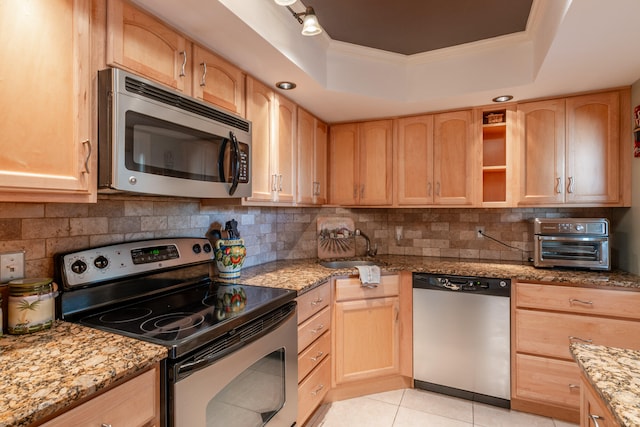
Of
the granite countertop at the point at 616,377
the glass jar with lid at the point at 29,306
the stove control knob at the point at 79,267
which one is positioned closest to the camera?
the granite countertop at the point at 616,377

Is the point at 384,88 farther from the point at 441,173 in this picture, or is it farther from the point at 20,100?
the point at 20,100

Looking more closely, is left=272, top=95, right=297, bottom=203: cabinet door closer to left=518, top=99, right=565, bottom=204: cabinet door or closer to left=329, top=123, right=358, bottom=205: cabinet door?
left=329, top=123, right=358, bottom=205: cabinet door

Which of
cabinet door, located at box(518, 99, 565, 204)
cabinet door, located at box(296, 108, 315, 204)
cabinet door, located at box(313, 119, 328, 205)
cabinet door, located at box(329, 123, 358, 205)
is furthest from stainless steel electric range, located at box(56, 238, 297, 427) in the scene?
cabinet door, located at box(518, 99, 565, 204)

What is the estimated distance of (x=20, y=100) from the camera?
97cm

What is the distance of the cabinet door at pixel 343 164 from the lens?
294 centimetres

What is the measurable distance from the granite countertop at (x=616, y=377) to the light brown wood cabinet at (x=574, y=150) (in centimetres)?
164

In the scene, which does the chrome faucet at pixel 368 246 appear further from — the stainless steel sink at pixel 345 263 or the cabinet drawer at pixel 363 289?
the cabinet drawer at pixel 363 289

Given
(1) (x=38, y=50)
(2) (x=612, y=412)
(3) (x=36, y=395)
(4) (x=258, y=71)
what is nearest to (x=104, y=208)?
(1) (x=38, y=50)

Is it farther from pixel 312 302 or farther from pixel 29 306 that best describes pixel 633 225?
pixel 29 306

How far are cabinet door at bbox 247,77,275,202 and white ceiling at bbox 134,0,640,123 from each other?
0.32ft

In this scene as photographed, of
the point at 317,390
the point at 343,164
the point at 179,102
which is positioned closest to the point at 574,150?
the point at 343,164

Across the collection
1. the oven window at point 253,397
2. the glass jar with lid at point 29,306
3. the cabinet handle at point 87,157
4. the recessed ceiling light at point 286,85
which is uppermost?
the recessed ceiling light at point 286,85

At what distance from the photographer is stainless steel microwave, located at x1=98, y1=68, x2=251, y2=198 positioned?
115 cm

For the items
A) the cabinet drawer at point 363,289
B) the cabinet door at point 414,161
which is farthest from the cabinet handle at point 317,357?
the cabinet door at point 414,161
